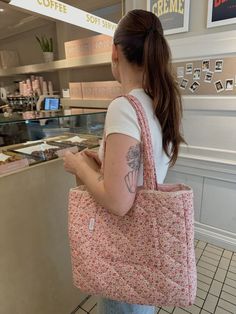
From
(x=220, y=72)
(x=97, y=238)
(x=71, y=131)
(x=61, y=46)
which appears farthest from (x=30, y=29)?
(x=97, y=238)

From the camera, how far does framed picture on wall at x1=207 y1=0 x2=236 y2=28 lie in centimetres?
147

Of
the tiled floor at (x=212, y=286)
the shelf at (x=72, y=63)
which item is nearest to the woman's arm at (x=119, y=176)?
the tiled floor at (x=212, y=286)

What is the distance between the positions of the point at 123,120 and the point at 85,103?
6.35 ft

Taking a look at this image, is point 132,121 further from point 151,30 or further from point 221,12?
point 221,12

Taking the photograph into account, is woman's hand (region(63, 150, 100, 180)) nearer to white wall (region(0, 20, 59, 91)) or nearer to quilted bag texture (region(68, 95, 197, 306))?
quilted bag texture (region(68, 95, 197, 306))

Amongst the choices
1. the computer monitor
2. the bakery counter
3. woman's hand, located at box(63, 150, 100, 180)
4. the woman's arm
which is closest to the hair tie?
the woman's arm

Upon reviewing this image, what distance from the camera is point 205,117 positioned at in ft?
5.77

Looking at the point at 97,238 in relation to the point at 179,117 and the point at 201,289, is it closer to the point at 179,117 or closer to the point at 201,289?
the point at 179,117

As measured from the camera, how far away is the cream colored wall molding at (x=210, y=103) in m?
1.60

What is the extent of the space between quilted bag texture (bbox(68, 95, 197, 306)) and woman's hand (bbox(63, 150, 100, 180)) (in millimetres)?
54

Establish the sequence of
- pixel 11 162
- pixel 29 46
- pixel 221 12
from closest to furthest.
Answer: pixel 11 162 → pixel 221 12 → pixel 29 46

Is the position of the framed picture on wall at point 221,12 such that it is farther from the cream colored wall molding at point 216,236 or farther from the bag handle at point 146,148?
the cream colored wall molding at point 216,236

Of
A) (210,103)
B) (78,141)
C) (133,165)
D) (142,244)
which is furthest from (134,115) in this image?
(210,103)

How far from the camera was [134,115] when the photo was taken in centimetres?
55
